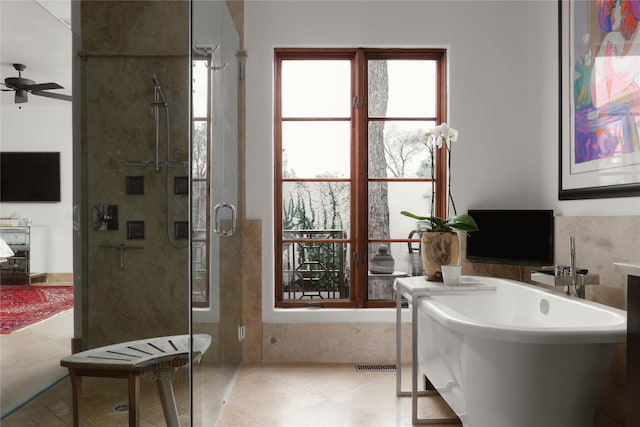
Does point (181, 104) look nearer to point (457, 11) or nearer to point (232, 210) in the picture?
point (232, 210)

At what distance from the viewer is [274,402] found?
2.71 m

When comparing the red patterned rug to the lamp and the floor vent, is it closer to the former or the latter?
the lamp

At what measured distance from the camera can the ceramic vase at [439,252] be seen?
281cm

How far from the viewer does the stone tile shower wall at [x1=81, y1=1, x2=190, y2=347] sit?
8.45 ft

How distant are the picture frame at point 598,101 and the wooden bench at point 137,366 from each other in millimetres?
2136

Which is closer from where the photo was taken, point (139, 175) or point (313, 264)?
point (139, 175)

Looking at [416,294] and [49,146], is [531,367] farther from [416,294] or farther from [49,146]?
[49,146]

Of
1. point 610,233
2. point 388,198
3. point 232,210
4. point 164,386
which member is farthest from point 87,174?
point 610,233

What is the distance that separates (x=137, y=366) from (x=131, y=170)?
120cm

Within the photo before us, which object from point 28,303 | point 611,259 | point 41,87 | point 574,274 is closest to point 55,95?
point 41,87

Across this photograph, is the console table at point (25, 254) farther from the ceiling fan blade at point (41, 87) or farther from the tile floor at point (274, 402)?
the ceiling fan blade at point (41, 87)

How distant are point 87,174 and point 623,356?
2.88 m

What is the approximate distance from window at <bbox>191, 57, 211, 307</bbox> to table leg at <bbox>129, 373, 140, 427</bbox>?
36cm

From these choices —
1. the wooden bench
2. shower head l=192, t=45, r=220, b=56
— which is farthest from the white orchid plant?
the wooden bench
